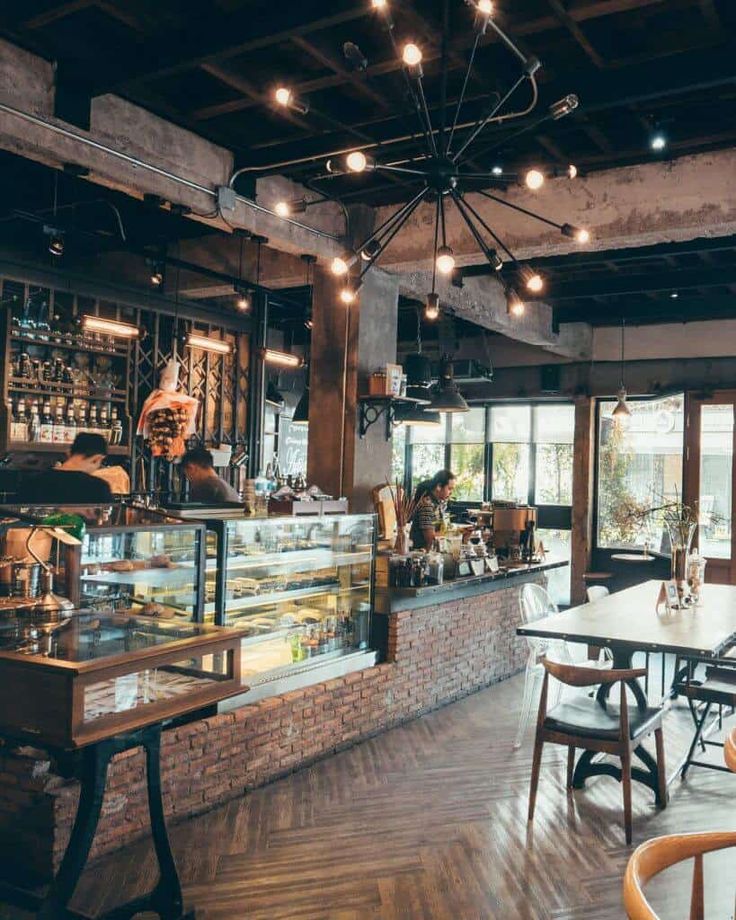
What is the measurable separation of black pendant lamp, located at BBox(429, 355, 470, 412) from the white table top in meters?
2.20

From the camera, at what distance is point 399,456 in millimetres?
12219

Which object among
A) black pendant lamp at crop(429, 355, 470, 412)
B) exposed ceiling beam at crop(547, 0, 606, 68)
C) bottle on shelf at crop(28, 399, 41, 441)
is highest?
exposed ceiling beam at crop(547, 0, 606, 68)

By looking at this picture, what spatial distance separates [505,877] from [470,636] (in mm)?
2970

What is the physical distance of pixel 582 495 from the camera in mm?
10180

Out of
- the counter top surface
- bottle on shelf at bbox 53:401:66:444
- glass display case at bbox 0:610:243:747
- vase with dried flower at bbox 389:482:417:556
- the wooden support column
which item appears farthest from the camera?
the wooden support column

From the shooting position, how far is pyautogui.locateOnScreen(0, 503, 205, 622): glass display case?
3.28m

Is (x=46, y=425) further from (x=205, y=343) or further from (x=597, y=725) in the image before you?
(x=597, y=725)

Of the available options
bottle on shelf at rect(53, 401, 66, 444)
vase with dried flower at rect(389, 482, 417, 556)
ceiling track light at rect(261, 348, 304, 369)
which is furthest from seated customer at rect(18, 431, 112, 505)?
ceiling track light at rect(261, 348, 304, 369)

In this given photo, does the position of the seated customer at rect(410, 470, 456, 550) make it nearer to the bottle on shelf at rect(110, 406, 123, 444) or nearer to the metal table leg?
the bottle on shelf at rect(110, 406, 123, 444)

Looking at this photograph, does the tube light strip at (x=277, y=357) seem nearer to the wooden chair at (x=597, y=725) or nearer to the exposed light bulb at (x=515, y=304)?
the exposed light bulb at (x=515, y=304)

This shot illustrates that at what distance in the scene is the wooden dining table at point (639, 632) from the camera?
4.16 metres

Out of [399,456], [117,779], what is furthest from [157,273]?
[399,456]

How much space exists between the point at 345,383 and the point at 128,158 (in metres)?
2.30

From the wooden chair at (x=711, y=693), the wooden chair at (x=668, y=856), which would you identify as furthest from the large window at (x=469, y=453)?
the wooden chair at (x=668, y=856)
